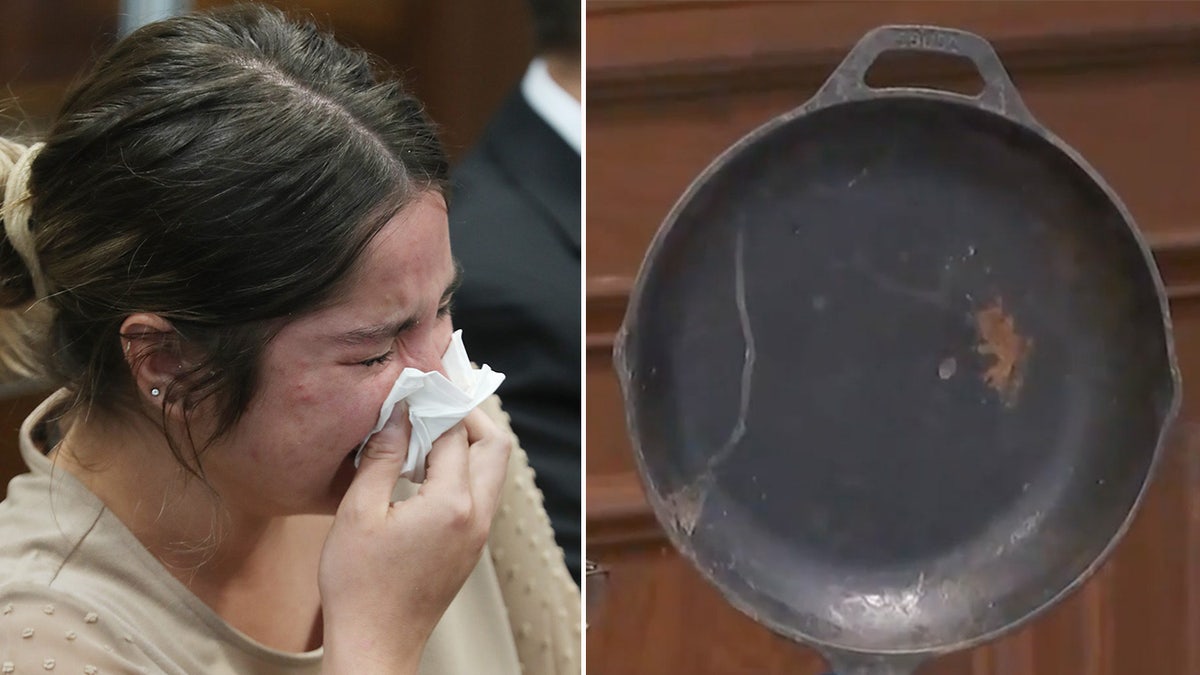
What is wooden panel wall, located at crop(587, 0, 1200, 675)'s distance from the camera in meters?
0.73

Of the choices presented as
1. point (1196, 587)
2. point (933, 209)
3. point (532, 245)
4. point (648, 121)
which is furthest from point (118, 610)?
point (1196, 587)

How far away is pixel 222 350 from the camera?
546 millimetres

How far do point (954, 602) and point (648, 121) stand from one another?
0.35 m

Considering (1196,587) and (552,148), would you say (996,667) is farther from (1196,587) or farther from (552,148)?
(552,148)

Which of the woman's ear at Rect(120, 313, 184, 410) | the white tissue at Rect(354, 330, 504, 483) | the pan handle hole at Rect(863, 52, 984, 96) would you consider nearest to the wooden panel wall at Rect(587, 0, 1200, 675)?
the pan handle hole at Rect(863, 52, 984, 96)

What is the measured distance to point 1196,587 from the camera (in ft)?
2.66

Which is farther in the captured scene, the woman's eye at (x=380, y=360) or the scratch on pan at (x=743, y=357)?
the scratch on pan at (x=743, y=357)

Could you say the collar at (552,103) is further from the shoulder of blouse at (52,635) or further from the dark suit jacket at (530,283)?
the shoulder of blouse at (52,635)

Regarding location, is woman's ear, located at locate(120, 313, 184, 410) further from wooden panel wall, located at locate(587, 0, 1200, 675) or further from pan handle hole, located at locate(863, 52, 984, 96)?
pan handle hole, located at locate(863, 52, 984, 96)

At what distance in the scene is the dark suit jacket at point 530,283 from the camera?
0.66 meters

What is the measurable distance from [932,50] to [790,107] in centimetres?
11

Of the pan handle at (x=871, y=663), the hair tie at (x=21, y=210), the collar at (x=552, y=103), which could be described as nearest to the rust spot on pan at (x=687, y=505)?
the pan handle at (x=871, y=663)

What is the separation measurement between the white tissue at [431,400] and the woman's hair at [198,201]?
0.21 ft

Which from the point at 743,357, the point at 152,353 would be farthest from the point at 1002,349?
the point at 152,353
